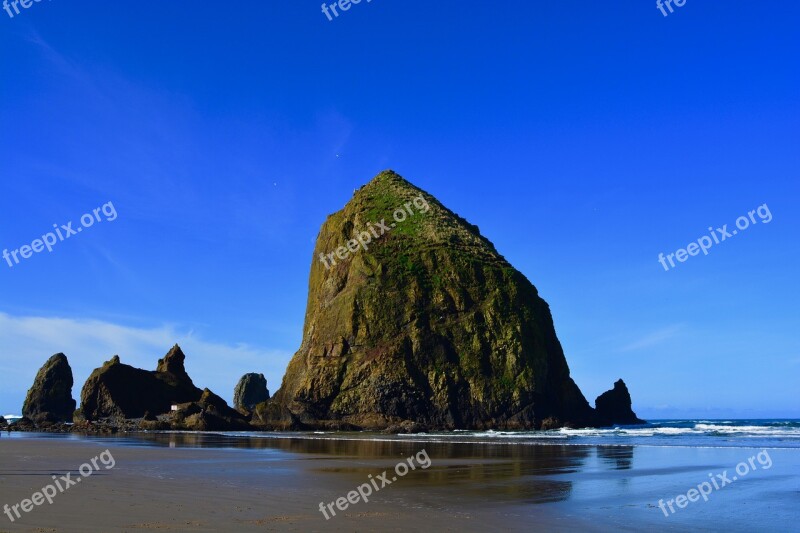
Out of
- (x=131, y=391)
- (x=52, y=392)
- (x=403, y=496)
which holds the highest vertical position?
(x=52, y=392)

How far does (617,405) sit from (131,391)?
75.4 metres

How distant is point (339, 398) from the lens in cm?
8162

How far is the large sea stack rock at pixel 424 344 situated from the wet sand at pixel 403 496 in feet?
172

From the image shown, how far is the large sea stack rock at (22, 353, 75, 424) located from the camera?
4348 inches

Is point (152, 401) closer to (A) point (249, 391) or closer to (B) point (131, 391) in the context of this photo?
(B) point (131, 391)

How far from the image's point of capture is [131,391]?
3812 inches

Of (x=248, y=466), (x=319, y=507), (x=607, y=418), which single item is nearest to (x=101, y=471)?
(x=248, y=466)

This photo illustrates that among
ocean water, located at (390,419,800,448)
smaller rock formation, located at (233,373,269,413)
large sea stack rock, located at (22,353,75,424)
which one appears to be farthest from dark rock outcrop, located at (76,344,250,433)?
smaller rock formation, located at (233,373,269,413)

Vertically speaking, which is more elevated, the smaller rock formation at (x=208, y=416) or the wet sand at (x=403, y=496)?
the smaller rock formation at (x=208, y=416)

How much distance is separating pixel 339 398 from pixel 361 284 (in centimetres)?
1742

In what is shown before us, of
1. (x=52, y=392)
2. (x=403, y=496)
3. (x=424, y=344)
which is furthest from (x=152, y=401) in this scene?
(x=403, y=496)

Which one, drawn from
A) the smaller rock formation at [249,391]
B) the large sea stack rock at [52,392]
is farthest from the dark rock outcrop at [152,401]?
the smaller rock formation at [249,391]

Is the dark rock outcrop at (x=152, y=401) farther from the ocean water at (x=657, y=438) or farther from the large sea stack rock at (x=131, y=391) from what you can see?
the ocean water at (x=657, y=438)

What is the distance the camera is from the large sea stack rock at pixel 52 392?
110438mm
